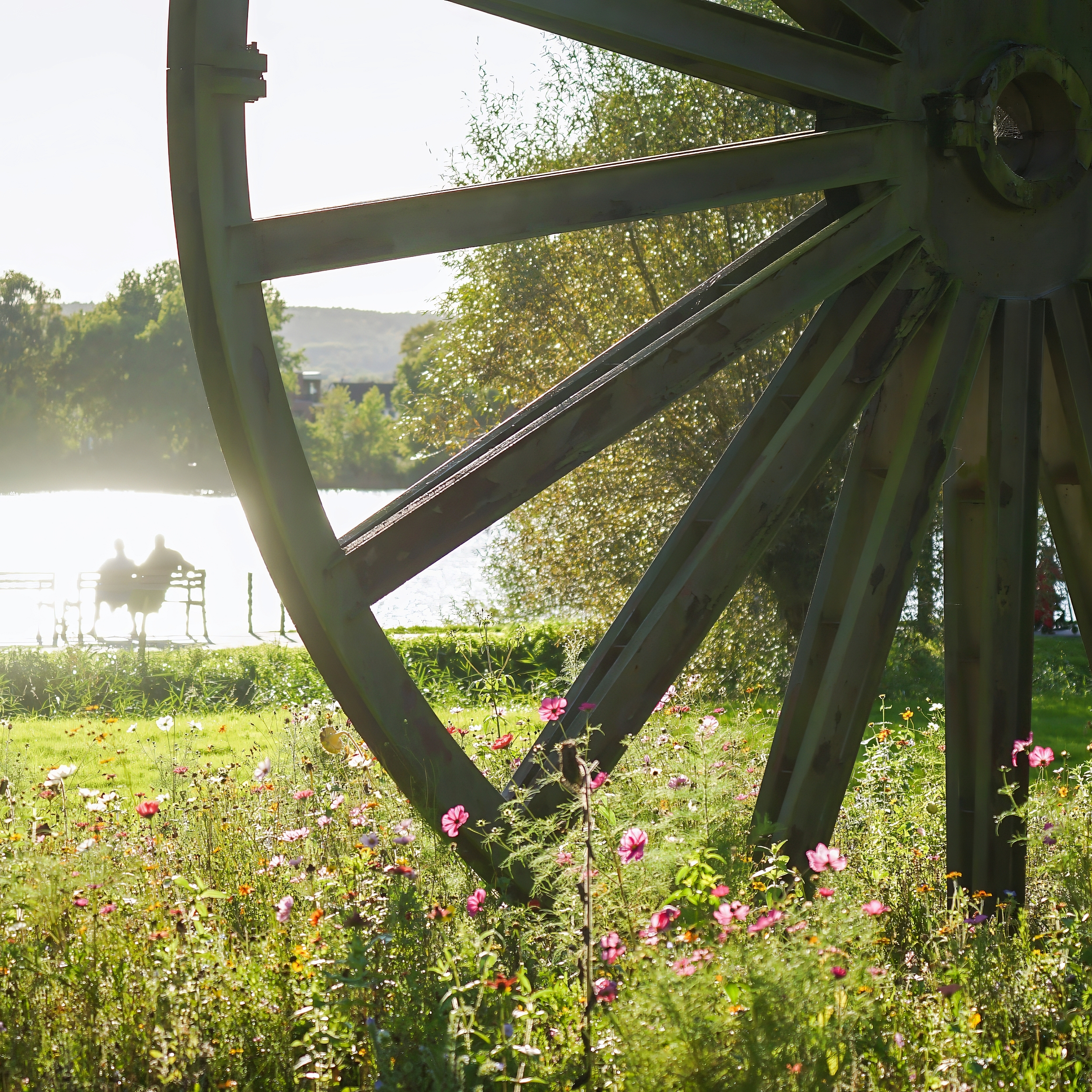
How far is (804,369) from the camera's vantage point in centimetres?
312

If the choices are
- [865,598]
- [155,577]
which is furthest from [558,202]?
[155,577]

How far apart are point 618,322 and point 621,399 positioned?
29.5 feet

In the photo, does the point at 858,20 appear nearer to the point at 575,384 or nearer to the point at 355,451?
the point at 575,384

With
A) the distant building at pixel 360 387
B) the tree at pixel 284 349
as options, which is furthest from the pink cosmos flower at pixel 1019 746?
the distant building at pixel 360 387

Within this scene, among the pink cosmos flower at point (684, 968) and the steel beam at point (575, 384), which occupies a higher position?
the steel beam at point (575, 384)

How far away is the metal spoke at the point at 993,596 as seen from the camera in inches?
132

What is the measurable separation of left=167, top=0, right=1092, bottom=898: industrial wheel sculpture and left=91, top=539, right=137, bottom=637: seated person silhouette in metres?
13.4

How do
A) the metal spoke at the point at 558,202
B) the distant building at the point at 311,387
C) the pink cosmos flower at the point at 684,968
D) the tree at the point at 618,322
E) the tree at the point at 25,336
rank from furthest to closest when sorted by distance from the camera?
the distant building at the point at 311,387
the tree at the point at 25,336
the tree at the point at 618,322
the metal spoke at the point at 558,202
the pink cosmos flower at the point at 684,968

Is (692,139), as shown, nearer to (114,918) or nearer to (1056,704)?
(1056,704)

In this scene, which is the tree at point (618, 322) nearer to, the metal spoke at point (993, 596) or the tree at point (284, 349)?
the metal spoke at point (993, 596)

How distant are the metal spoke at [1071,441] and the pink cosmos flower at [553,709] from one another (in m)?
1.68

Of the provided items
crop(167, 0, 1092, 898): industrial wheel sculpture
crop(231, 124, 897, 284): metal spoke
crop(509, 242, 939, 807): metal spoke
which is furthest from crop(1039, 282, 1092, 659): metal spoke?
crop(231, 124, 897, 284): metal spoke

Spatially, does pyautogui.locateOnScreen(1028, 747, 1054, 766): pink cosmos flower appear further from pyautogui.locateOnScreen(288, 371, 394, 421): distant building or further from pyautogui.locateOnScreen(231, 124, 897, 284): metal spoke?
pyautogui.locateOnScreen(288, 371, 394, 421): distant building

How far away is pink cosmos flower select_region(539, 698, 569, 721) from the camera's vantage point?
2.83 m
